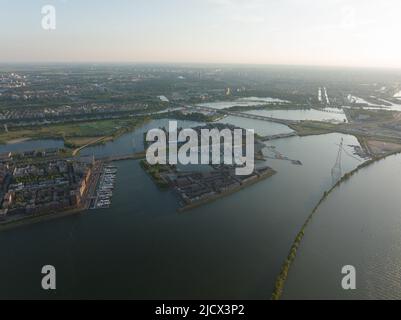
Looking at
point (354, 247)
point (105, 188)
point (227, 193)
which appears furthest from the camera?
point (105, 188)

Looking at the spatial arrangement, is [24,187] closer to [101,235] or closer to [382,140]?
[101,235]

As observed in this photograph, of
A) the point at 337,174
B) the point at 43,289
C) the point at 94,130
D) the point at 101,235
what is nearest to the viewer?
the point at 43,289

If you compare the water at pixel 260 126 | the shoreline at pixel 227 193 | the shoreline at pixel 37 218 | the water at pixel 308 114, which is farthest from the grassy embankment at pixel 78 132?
the water at pixel 308 114

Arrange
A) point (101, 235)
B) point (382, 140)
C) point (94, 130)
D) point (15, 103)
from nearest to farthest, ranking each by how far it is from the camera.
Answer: point (101, 235) < point (382, 140) < point (94, 130) < point (15, 103)

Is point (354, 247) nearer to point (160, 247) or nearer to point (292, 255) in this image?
point (292, 255)

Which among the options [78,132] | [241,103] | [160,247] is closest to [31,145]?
[78,132]

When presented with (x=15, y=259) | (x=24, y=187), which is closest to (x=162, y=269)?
(x=15, y=259)

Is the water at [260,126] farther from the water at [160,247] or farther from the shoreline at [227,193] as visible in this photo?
the water at [160,247]
